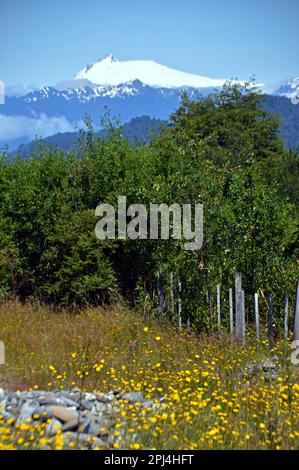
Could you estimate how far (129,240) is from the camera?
10.5 meters

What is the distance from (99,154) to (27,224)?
8.97 feet

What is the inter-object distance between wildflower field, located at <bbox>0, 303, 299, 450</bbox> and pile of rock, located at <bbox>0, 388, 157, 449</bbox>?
97mm

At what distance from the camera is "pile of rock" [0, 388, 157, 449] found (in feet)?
14.6

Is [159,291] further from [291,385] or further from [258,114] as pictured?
[258,114]

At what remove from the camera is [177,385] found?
612 cm

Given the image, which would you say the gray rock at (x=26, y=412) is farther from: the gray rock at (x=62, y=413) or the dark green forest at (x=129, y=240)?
the dark green forest at (x=129, y=240)

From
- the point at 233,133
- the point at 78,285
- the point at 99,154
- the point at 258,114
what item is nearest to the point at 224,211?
the point at 78,285

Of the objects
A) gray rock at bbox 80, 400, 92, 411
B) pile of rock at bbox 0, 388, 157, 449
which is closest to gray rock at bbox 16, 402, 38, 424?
pile of rock at bbox 0, 388, 157, 449

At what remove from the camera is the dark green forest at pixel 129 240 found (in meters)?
9.27

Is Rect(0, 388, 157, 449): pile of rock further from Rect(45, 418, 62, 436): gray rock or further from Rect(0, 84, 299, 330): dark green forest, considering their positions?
Rect(0, 84, 299, 330): dark green forest

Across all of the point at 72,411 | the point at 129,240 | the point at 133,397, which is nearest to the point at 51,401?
the point at 72,411

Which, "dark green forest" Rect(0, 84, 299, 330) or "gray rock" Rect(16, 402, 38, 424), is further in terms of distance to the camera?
"dark green forest" Rect(0, 84, 299, 330)

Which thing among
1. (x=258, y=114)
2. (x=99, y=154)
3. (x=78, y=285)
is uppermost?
(x=258, y=114)
